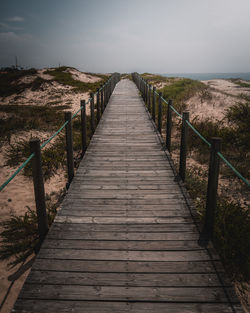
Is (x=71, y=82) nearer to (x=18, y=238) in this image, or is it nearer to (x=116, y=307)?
(x=18, y=238)

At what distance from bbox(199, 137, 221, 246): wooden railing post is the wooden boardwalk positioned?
0.39 feet

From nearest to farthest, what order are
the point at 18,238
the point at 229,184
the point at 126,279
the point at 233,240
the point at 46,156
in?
the point at 126,279
the point at 233,240
the point at 18,238
the point at 229,184
the point at 46,156

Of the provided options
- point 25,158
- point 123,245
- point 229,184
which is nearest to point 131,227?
point 123,245

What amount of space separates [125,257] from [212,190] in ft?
4.25

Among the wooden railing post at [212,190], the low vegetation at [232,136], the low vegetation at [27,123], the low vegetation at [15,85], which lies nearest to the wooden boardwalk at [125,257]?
the wooden railing post at [212,190]

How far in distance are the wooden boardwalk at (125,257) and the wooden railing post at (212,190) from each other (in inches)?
4.7

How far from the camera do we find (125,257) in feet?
8.46

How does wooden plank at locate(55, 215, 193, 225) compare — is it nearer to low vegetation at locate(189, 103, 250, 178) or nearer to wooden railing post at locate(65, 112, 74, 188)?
wooden railing post at locate(65, 112, 74, 188)

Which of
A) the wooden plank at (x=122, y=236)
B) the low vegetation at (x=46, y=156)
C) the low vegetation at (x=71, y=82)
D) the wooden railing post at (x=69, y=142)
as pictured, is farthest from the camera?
the low vegetation at (x=71, y=82)

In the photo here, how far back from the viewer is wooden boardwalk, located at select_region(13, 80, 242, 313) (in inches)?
82.1

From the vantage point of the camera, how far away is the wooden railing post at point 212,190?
2.81 metres

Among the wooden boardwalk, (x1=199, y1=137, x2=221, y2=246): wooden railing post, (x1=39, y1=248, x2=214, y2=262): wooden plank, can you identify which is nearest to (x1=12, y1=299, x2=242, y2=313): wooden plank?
the wooden boardwalk

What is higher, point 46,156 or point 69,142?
point 69,142

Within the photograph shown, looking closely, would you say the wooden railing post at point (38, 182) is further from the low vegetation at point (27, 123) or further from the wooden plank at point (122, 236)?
the low vegetation at point (27, 123)
